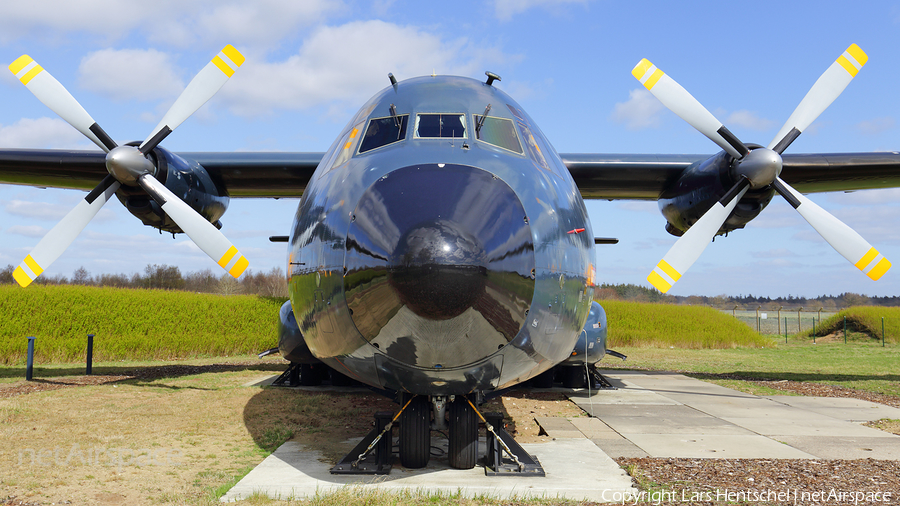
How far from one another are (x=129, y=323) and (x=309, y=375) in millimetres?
12169

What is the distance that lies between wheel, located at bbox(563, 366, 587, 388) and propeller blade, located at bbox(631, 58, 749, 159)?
5.20 m

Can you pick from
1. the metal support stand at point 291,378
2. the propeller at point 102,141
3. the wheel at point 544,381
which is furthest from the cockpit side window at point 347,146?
the wheel at point 544,381

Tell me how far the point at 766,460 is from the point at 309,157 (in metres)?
9.64

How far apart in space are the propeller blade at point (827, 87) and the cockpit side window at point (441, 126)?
702 cm

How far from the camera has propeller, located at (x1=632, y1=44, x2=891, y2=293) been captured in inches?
310

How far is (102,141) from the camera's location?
33.0ft

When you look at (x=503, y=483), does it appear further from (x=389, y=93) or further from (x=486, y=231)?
(x=389, y=93)

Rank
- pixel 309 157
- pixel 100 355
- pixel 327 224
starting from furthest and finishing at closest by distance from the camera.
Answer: pixel 100 355 → pixel 309 157 → pixel 327 224

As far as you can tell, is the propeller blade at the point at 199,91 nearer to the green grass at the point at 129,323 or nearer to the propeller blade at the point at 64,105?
the propeller blade at the point at 64,105

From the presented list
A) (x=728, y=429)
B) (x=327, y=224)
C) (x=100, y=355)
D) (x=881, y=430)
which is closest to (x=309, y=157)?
(x=327, y=224)

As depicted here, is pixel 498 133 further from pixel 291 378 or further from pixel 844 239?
pixel 291 378

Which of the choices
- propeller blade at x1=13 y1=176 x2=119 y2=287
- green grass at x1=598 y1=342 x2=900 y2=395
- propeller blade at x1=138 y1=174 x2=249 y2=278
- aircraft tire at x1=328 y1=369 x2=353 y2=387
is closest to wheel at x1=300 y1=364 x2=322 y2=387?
aircraft tire at x1=328 y1=369 x2=353 y2=387

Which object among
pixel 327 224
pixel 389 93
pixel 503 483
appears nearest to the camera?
pixel 327 224

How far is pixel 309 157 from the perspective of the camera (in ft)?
40.8
